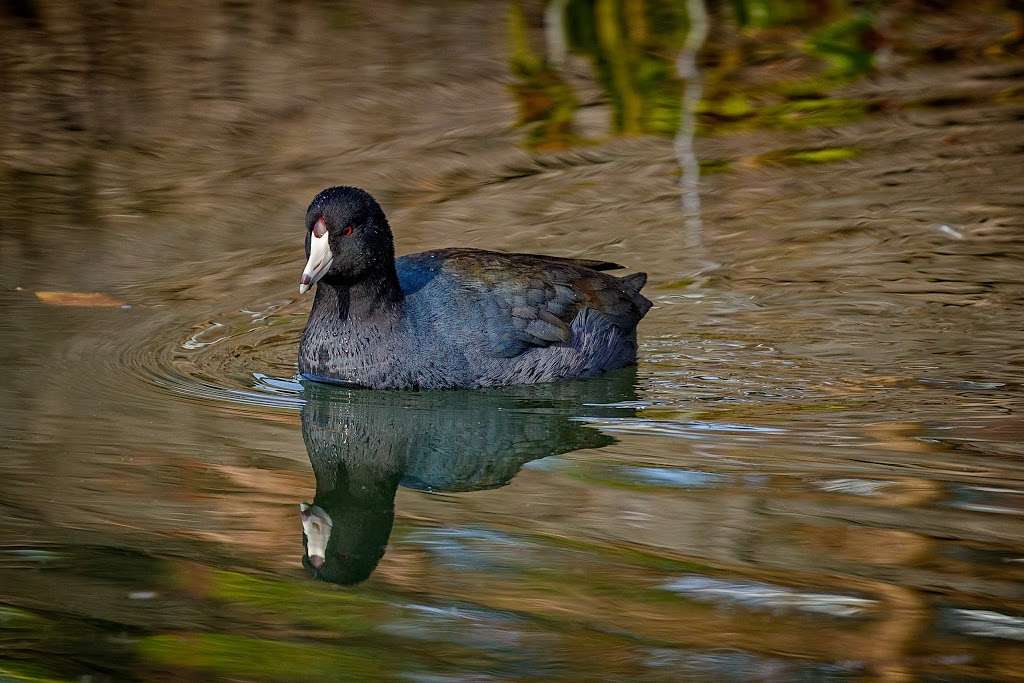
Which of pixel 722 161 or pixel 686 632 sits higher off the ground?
pixel 722 161

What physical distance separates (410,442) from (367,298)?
82cm

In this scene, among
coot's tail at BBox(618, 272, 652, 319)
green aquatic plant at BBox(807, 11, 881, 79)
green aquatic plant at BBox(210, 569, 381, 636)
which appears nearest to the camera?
green aquatic plant at BBox(210, 569, 381, 636)

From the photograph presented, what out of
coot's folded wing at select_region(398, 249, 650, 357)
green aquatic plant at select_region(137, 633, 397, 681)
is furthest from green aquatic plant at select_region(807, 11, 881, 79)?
green aquatic plant at select_region(137, 633, 397, 681)

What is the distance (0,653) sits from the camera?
346cm

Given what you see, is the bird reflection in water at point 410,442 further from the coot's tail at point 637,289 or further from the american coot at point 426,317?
the coot's tail at point 637,289

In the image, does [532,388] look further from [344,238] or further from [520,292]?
[344,238]

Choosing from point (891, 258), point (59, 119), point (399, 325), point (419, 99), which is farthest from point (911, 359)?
point (59, 119)

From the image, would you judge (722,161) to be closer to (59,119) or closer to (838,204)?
(838,204)

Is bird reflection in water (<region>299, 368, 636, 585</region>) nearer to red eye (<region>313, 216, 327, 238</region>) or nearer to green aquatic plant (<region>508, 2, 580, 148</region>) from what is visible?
red eye (<region>313, 216, 327, 238</region>)

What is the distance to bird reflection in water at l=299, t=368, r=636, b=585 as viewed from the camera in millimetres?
4410

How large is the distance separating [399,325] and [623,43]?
676 centimetres

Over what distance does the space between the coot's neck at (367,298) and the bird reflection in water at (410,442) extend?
29cm

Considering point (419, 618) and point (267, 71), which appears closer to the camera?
point (419, 618)

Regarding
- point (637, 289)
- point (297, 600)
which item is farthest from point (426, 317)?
point (297, 600)
